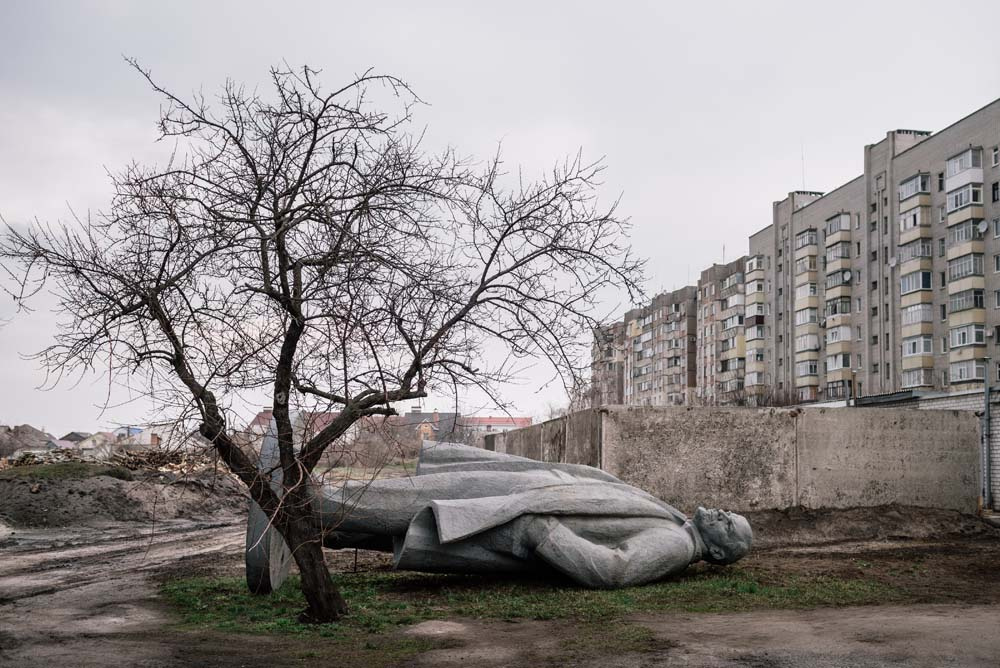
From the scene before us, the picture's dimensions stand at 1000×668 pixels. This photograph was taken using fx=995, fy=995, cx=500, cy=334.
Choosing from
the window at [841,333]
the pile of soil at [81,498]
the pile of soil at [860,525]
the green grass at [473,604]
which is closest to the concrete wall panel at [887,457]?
the pile of soil at [860,525]

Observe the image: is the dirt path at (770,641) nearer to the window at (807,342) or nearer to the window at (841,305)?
the window at (841,305)

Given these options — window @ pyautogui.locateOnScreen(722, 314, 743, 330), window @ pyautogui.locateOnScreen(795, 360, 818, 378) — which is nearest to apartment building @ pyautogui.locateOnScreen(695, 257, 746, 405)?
window @ pyautogui.locateOnScreen(722, 314, 743, 330)

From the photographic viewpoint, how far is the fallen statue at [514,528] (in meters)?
8.52

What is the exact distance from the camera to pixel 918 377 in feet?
153

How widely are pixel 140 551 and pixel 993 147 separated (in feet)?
129

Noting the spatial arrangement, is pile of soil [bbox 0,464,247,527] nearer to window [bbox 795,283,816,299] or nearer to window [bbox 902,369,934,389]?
window [bbox 902,369,934,389]

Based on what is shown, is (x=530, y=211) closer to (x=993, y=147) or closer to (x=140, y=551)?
(x=140, y=551)

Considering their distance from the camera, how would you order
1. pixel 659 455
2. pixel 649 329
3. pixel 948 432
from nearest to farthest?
pixel 659 455 → pixel 948 432 → pixel 649 329

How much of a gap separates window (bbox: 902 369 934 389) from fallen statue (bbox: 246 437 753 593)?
40.3 meters

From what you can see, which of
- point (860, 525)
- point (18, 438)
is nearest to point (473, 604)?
point (860, 525)

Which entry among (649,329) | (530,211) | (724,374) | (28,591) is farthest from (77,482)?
(649,329)

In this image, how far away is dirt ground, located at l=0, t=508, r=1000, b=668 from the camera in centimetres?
600

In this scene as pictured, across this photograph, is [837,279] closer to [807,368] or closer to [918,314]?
[807,368]

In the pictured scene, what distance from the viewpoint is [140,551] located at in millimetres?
14680
